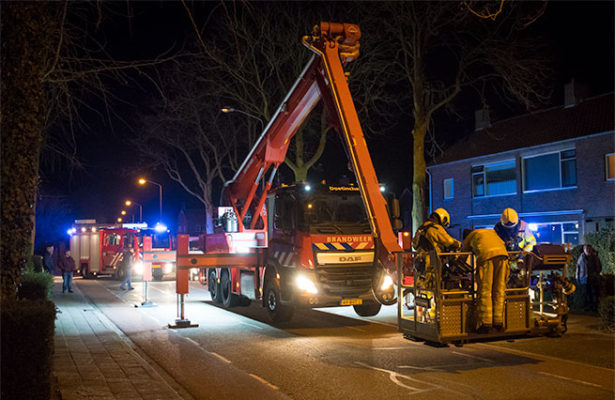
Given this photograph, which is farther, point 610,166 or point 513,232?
point 610,166

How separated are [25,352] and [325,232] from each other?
26.3 ft

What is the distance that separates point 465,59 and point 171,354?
18.0m

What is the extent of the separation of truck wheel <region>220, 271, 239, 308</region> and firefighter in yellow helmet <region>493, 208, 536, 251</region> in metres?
9.58

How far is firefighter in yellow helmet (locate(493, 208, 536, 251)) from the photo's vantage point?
8922mm

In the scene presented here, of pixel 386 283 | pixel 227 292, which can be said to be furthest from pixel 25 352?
pixel 227 292

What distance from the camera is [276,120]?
15.3 meters

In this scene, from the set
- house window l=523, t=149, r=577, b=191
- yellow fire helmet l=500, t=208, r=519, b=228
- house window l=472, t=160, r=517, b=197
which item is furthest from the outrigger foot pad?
house window l=472, t=160, r=517, b=197

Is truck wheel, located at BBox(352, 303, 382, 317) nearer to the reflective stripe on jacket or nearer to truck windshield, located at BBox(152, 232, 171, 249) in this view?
the reflective stripe on jacket

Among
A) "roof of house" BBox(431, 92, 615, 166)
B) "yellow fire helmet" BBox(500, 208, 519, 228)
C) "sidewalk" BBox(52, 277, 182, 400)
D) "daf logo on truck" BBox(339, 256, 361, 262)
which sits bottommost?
"sidewalk" BBox(52, 277, 182, 400)

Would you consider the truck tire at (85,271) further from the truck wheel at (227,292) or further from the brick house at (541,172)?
the brick house at (541,172)

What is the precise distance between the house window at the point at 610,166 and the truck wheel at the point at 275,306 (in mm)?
20760

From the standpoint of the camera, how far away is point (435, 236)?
8.92 meters

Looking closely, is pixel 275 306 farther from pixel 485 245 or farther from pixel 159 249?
pixel 159 249

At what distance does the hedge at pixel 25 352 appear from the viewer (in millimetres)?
5637
